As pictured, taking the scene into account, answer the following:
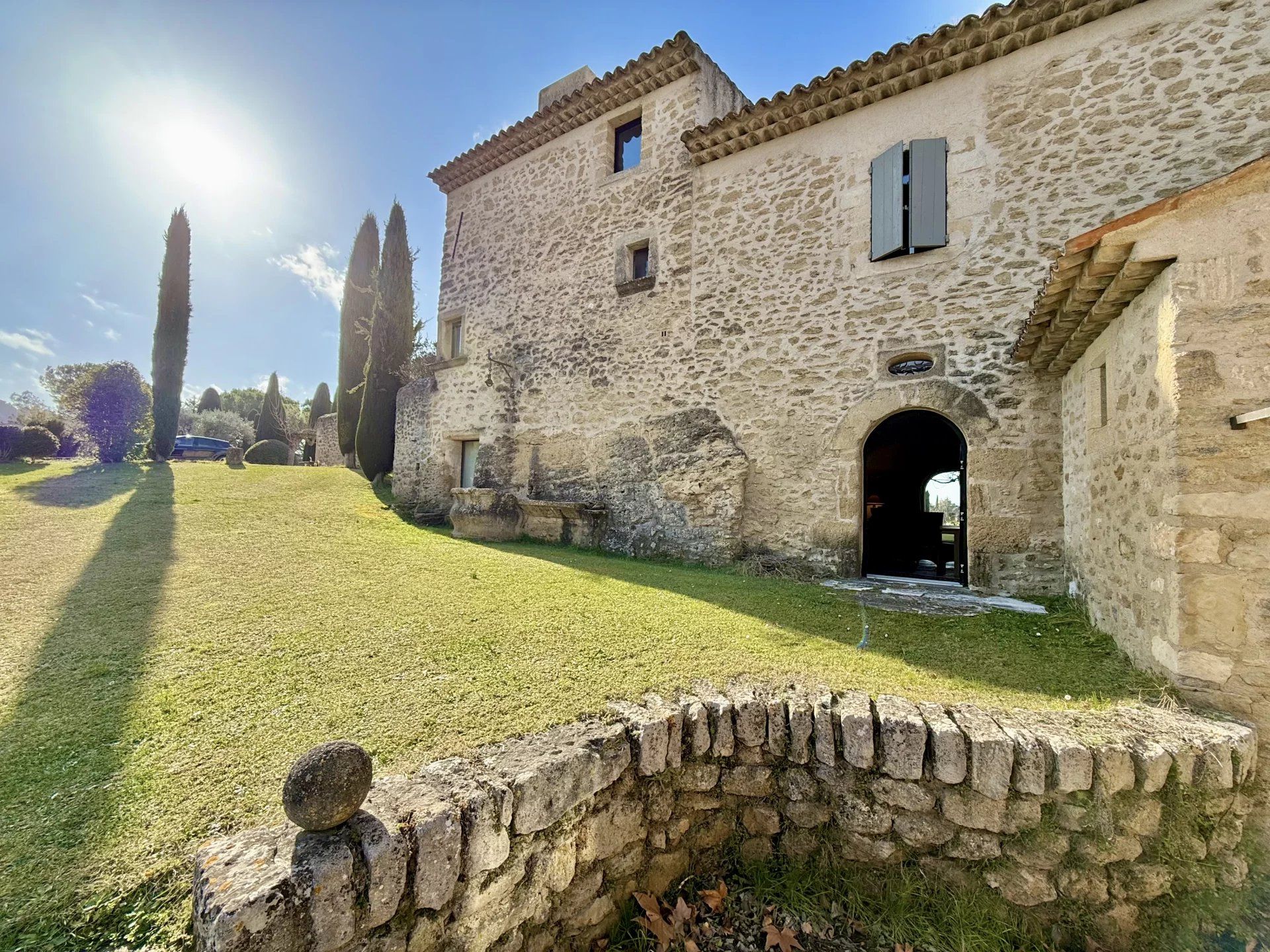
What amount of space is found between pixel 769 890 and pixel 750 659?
126cm

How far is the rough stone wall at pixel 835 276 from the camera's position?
575 cm

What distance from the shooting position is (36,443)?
11.8 metres

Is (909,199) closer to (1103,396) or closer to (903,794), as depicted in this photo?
(1103,396)

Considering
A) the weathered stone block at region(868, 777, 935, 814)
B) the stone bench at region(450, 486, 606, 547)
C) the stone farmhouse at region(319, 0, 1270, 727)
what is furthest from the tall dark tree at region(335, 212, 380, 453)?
the weathered stone block at region(868, 777, 935, 814)

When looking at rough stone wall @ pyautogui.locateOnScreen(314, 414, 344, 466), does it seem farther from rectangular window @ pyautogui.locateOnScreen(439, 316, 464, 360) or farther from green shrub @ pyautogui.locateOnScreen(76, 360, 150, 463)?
rectangular window @ pyautogui.locateOnScreen(439, 316, 464, 360)

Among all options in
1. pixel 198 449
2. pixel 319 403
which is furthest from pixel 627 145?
pixel 319 403

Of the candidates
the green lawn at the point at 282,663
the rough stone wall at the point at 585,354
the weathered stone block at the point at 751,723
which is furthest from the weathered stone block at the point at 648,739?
the rough stone wall at the point at 585,354

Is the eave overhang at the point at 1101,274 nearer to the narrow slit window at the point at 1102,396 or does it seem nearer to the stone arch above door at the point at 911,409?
the narrow slit window at the point at 1102,396

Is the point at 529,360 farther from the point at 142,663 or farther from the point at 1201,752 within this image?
the point at 1201,752

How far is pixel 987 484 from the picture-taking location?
20.4ft

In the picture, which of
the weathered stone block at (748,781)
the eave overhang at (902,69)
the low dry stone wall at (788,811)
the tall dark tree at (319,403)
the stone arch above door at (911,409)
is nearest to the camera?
the low dry stone wall at (788,811)

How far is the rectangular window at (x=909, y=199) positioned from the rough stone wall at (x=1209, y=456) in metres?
3.84

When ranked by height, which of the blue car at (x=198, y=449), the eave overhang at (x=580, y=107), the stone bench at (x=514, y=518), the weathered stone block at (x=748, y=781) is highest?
the eave overhang at (x=580, y=107)

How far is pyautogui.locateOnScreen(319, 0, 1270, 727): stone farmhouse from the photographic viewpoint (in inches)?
119
